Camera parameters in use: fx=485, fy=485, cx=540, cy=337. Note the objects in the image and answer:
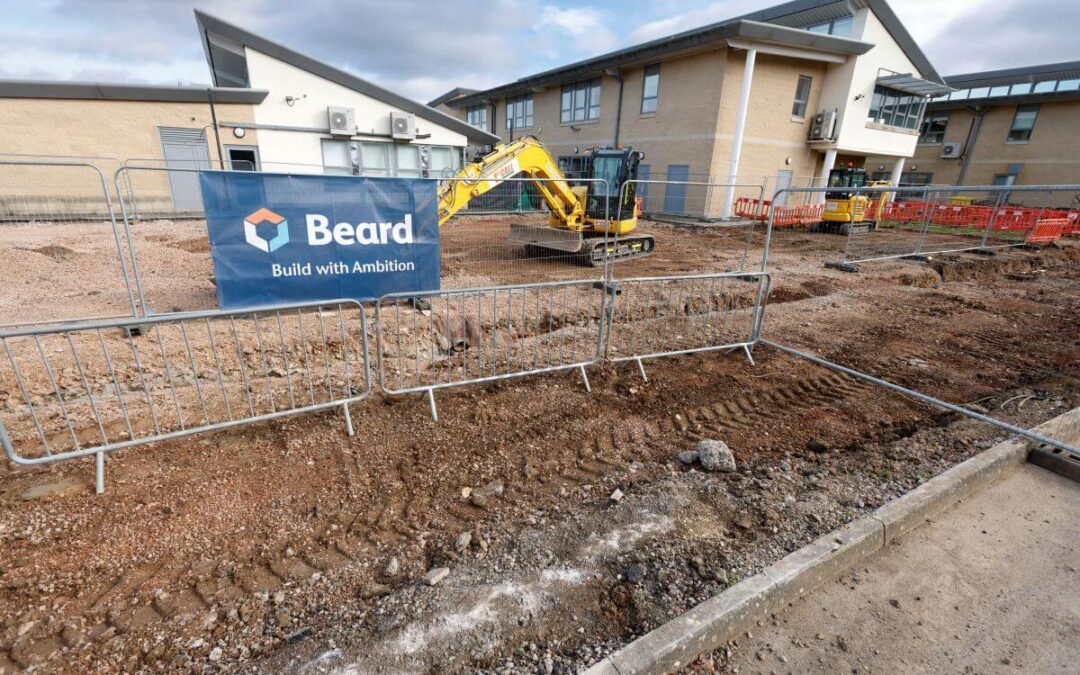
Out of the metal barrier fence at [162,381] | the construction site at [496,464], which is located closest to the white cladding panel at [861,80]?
the construction site at [496,464]

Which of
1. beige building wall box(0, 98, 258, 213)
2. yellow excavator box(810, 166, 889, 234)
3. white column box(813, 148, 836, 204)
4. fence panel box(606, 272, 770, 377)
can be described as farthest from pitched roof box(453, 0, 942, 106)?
beige building wall box(0, 98, 258, 213)

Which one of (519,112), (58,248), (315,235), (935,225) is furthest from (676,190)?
(58,248)

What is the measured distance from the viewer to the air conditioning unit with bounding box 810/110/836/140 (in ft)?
73.8

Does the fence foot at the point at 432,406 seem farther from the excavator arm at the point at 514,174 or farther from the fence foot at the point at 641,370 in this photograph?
the excavator arm at the point at 514,174

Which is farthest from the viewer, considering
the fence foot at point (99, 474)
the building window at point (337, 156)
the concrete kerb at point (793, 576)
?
the building window at point (337, 156)

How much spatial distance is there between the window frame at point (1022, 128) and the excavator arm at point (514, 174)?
3749cm

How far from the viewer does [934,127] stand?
36.1 meters

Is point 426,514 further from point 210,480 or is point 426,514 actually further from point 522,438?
point 210,480

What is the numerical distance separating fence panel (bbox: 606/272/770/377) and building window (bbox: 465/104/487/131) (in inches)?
1234

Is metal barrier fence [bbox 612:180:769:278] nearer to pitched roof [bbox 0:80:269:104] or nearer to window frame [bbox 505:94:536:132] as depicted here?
window frame [bbox 505:94:536:132]

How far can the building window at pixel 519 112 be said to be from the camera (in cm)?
3095

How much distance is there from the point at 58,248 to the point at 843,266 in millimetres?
18692

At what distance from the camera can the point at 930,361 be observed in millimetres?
6406

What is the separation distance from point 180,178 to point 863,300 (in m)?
21.2
